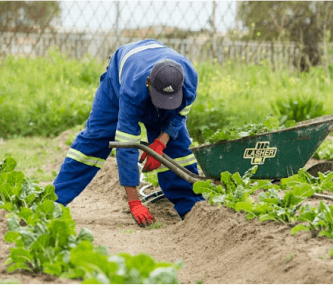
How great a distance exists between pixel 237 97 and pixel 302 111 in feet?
3.77

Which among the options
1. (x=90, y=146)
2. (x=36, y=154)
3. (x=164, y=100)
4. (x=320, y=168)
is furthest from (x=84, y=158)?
(x=36, y=154)

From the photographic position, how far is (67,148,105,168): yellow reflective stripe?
4.11m

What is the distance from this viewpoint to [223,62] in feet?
34.1

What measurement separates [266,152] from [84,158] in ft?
5.13

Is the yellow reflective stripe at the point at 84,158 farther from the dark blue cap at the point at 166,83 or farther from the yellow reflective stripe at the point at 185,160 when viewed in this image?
the dark blue cap at the point at 166,83

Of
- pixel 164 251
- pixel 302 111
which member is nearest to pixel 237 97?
pixel 302 111

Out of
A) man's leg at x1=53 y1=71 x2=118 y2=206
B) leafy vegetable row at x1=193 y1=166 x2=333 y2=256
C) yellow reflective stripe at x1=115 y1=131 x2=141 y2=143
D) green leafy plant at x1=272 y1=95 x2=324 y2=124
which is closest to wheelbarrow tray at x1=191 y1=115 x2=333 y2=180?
leafy vegetable row at x1=193 y1=166 x2=333 y2=256

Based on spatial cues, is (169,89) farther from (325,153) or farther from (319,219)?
(325,153)

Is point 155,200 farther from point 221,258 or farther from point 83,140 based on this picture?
point 221,258

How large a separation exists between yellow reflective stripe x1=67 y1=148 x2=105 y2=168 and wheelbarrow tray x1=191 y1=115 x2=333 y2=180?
918 millimetres

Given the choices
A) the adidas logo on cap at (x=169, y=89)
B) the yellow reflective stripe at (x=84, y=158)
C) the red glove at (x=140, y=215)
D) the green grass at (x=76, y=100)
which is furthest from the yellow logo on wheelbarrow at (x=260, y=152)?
the green grass at (x=76, y=100)

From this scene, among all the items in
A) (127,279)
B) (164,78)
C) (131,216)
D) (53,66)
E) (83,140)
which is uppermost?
(53,66)

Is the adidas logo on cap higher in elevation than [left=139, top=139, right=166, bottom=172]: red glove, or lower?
higher

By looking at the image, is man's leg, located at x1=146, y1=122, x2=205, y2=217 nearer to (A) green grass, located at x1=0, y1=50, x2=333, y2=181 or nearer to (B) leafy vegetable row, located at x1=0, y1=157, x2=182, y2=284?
(B) leafy vegetable row, located at x1=0, y1=157, x2=182, y2=284
